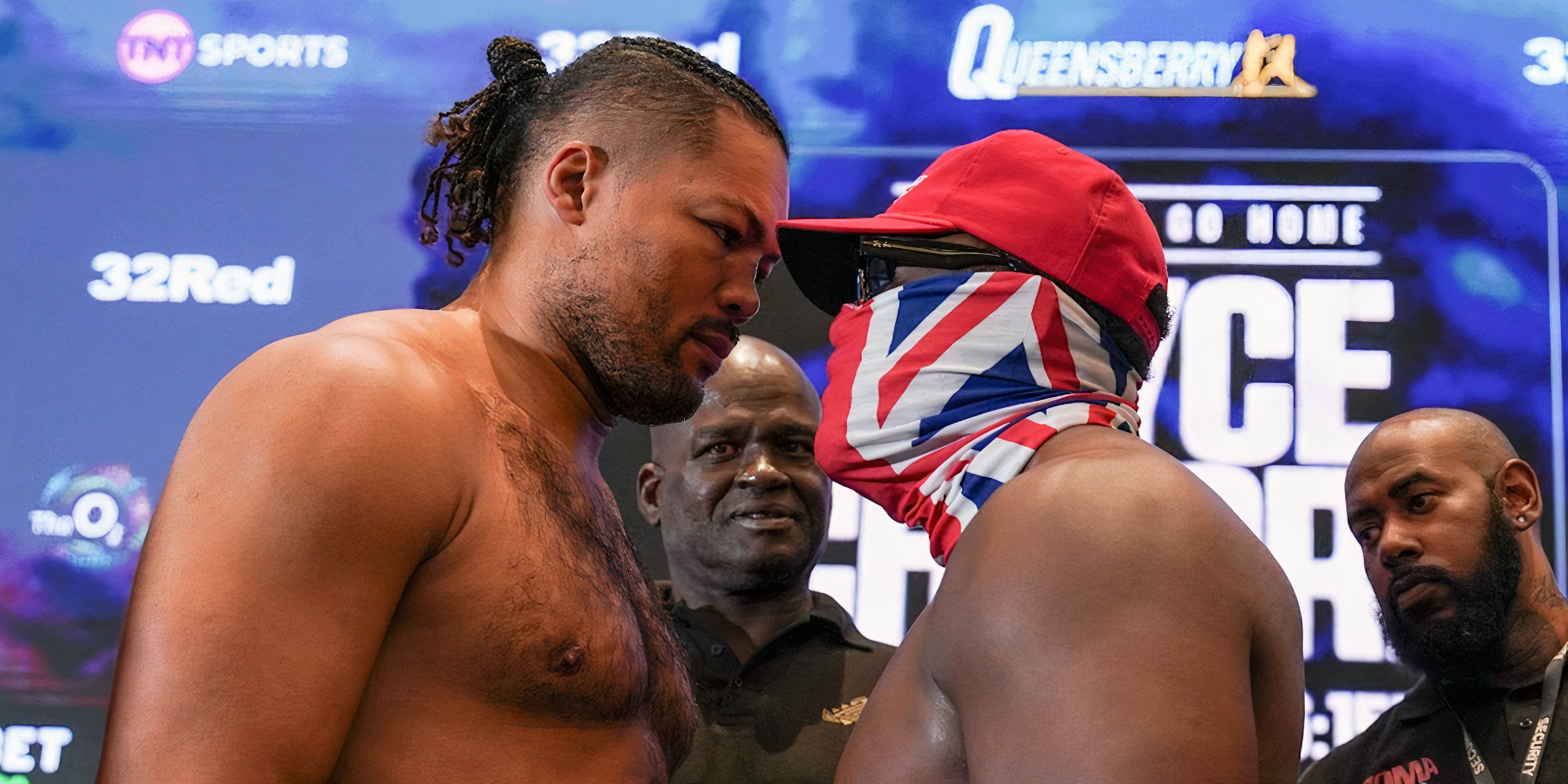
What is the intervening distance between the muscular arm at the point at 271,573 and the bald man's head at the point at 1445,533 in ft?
7.37

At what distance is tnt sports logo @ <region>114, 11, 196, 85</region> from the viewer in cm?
352

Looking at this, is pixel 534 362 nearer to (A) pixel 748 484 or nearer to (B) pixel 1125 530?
(B) pixel 1125 530

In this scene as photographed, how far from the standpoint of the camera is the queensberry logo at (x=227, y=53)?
11.5 feet

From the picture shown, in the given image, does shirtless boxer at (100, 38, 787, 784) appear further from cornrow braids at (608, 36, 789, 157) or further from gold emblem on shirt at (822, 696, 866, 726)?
gold emblem on shirt at (822, 696, 866, 726)

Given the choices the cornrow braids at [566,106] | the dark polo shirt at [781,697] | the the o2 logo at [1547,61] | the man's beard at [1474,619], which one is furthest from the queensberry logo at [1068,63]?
the cornrow braids at [566,106]

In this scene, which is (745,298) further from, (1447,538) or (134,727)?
(1447,538)

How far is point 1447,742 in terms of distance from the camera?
252 centimetres

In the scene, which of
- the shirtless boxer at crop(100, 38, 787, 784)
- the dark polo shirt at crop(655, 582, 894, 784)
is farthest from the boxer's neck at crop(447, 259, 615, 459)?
the dark polo shirt at crop(655, 582, 894, 784)

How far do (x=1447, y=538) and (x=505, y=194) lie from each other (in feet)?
7.00

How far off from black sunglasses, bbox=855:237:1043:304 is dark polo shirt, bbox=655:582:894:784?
122 centimetres

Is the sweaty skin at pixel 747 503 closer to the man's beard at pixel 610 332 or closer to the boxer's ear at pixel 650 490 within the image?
the boxer's ear at pixel 650 490

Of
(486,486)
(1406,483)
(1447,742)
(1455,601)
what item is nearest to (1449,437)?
(1406,483)

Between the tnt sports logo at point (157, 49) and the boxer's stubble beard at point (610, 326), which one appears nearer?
the boxer's stubble beard at point (610, 326)

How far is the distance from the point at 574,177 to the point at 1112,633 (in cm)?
103
